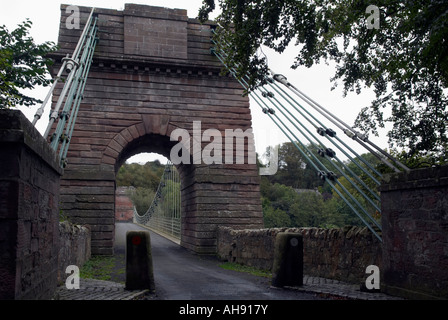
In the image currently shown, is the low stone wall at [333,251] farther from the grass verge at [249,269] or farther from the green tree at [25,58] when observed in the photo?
the green tree at [25,58]

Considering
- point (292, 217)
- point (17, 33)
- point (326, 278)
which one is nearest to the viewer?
point (326, 278)

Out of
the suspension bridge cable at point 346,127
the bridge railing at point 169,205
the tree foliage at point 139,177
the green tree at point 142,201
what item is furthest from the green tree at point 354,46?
the tree foliage at point 139,177

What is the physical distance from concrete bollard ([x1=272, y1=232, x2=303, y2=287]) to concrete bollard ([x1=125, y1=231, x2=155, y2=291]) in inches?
71.3

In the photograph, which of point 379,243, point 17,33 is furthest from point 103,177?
point 379,243

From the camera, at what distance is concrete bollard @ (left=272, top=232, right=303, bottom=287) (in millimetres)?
6129

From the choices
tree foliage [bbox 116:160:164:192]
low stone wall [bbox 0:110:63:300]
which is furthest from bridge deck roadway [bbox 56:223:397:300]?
tree foliage [bbox 116:160:164:192]

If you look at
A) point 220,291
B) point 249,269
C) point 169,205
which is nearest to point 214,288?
point 220,291

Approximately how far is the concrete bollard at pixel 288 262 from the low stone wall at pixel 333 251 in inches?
25.2

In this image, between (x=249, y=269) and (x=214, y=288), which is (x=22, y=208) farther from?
(x=249, y=269)

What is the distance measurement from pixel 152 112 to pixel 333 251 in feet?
27.9

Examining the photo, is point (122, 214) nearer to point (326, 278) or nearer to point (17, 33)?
point (17, 33)
